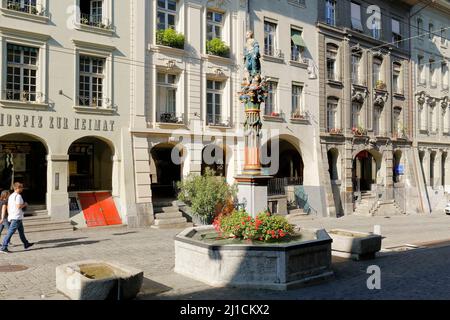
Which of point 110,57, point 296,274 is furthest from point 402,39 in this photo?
point 296,274

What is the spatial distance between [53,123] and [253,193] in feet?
33.8

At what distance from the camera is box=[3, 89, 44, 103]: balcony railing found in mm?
17266

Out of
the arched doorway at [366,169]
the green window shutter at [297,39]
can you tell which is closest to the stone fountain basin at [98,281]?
the green window shutter at [297,39]

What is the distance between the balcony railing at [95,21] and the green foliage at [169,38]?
238 cm

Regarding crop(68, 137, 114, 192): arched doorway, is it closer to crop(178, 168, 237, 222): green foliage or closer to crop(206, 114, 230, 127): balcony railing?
crop(178, 168, 237, 222): green foliage

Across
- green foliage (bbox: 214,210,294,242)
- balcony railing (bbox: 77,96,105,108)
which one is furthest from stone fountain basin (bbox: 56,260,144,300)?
balcony railing (bbox: 77,96,105,108)

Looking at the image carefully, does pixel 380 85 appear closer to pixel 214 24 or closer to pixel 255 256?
pixel 214 24

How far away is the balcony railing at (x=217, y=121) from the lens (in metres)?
23.0

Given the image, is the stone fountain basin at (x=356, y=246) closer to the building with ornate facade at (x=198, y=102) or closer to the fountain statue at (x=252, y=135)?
the fountain statue at (x=252, y=135)

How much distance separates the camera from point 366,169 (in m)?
35.0

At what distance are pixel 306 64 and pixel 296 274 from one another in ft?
67.9

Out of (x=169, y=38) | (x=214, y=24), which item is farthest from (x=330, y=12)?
(x=169, y=38)

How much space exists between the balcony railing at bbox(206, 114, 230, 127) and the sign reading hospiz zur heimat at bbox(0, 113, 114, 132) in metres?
5.23
